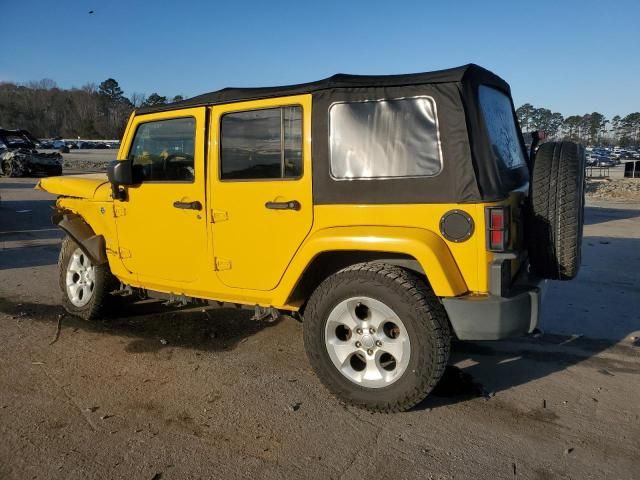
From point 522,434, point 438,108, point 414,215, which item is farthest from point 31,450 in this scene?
point 438,108

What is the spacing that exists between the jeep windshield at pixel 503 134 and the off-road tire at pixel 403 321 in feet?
3.21

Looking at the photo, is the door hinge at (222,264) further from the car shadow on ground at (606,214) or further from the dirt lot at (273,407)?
the car shadow on ground at (606,214)

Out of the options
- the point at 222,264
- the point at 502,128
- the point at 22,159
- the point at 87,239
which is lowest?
the point at 222,264

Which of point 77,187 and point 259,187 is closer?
point 259,187

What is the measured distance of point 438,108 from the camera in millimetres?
3223

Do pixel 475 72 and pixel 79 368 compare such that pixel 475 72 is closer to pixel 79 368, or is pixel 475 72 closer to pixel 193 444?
pixel 193 444

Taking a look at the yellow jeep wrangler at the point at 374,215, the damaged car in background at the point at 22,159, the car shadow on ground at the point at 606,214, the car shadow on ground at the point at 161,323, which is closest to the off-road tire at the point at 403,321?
the yellow jeep wrangler at the point at 374,215

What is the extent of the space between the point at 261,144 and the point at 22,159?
24621mm

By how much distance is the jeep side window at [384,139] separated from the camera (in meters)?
3.27

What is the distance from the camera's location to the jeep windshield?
3.47 m

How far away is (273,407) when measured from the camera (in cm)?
344

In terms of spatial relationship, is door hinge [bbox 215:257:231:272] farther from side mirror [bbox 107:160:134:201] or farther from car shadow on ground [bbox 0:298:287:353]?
side mirror [bbox 107:160:134:201]

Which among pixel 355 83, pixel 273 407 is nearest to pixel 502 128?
pixel 355 83

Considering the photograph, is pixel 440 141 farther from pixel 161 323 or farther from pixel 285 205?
pixel 161 323
